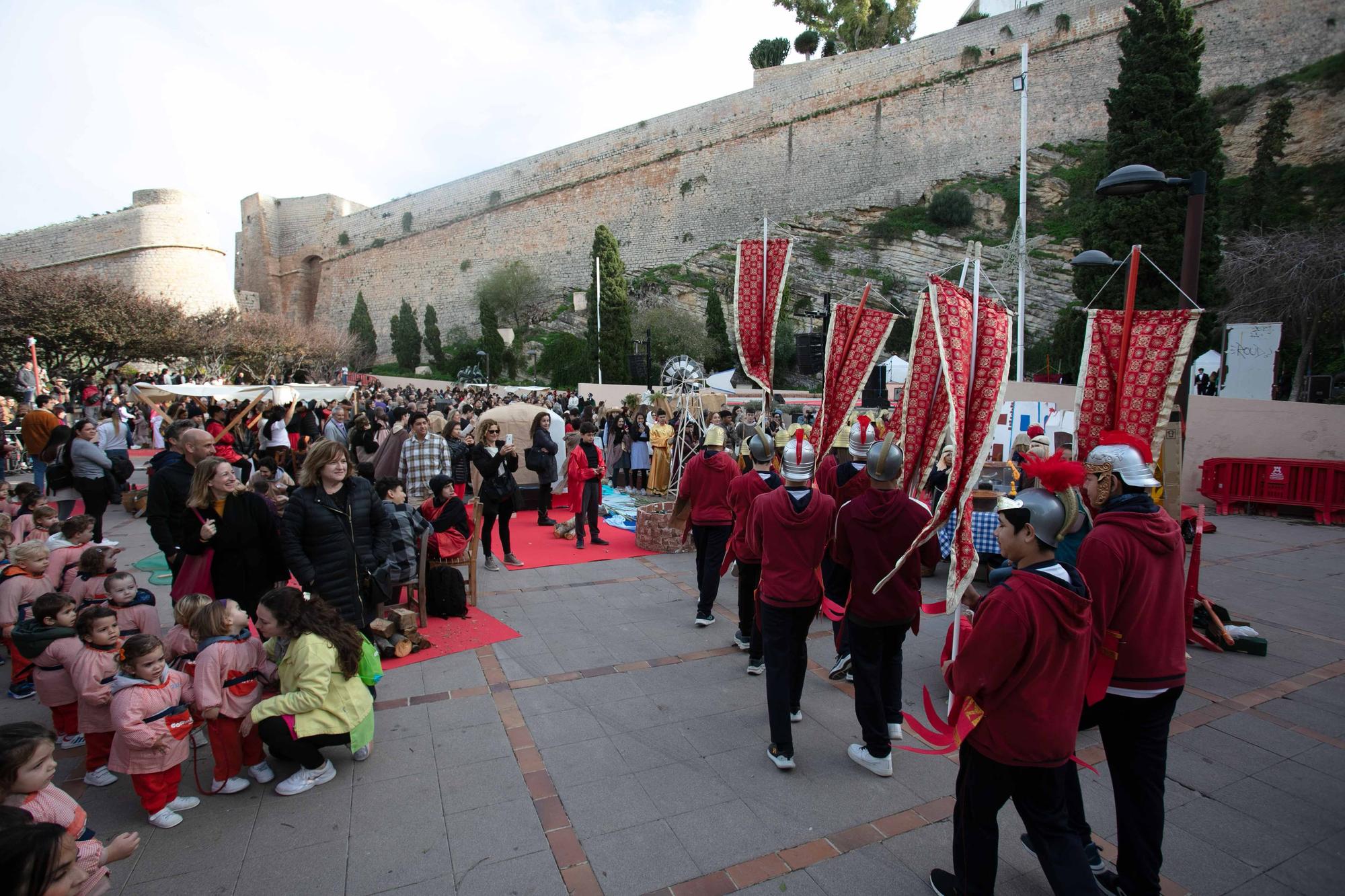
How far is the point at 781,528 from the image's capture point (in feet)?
11.5

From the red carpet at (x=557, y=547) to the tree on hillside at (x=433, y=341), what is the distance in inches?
1486

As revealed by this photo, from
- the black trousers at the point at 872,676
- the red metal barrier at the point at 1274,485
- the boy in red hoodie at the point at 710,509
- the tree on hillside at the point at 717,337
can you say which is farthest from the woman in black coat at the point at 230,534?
the tree on hillside at the point at 717,337

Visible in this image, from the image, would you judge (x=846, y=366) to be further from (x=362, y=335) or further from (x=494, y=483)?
(x=362, y=335)

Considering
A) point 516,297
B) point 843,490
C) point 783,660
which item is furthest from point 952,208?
point 783,660

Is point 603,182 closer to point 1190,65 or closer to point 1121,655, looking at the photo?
point 1190,65

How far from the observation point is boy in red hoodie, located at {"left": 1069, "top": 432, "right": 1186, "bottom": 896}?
2436mm

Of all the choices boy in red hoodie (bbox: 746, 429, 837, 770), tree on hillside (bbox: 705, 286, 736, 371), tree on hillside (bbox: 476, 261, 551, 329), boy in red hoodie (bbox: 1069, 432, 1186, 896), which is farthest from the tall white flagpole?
boy in red hoodie (bbox: 1069, 432, 1186, 896)

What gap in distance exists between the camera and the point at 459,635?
5.18 m

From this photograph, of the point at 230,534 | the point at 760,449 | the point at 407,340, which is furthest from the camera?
the point at 407,340

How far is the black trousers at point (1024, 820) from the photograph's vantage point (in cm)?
222

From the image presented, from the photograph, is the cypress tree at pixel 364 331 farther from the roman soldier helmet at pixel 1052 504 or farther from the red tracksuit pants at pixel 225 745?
the roman soldier helmet at pixel 1052 504

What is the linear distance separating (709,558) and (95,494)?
6446 millimetres

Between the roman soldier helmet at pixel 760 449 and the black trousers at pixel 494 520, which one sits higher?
the roman soldier helmet at pixel 760 449

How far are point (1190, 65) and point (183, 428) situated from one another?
69.9 ft
